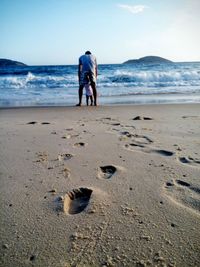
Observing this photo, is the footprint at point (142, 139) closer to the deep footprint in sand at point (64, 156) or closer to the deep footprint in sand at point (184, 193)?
the deep footprint in sand at point (64, 156)

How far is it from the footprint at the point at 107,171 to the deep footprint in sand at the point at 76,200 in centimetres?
27

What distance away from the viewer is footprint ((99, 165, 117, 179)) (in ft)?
6.35

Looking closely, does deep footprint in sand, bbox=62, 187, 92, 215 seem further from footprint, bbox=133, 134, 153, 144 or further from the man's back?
the man's back

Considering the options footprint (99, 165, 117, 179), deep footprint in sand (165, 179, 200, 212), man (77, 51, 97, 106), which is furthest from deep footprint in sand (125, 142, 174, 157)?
man (77, 51, 97, 106)

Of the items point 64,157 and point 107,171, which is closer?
point 107,171

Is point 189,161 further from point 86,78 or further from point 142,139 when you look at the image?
point 86,78

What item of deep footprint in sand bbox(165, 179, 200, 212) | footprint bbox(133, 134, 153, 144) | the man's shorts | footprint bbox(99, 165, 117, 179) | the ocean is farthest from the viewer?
the ocean

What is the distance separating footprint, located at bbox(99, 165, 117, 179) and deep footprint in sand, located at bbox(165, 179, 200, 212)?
1.44ft

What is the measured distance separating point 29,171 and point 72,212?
707 millimetres

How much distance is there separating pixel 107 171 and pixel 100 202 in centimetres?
53

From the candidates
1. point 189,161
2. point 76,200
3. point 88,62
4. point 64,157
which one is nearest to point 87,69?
point 88,62

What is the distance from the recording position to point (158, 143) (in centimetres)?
271

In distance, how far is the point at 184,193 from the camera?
161cm

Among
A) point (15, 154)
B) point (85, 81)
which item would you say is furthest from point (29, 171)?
point (85, 81)
